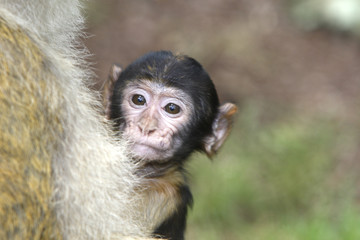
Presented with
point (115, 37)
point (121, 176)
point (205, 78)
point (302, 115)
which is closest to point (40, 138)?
point (121, 176)

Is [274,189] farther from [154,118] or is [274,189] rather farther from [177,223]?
[154,118]

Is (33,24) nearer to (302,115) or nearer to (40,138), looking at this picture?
(40,138)

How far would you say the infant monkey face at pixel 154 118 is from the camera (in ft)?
10.8

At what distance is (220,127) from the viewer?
12.5 ft

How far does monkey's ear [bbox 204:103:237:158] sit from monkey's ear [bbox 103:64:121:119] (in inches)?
24.7

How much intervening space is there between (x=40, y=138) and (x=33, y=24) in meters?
0.50

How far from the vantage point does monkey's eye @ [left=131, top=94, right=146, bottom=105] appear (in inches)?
137

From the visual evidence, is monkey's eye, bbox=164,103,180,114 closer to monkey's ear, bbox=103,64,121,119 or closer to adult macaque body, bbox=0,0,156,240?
monkey's ear, bbox=103,64,121,119

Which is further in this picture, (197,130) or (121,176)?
(197,130)

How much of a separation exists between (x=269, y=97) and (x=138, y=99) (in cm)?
472

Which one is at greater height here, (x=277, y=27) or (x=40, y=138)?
(x=277, y=27)

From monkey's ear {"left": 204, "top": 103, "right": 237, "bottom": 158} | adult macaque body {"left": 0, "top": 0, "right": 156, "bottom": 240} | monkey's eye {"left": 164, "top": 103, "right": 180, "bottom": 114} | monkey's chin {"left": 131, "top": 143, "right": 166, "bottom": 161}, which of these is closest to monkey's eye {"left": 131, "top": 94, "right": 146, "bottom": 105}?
monkey's eye {"left": 164, "top": 103, "right": 180, "bottom": 114}

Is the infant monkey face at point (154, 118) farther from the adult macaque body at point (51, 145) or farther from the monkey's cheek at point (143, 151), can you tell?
the adult macaque body at point (51, 145)

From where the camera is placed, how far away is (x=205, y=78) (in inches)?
142
